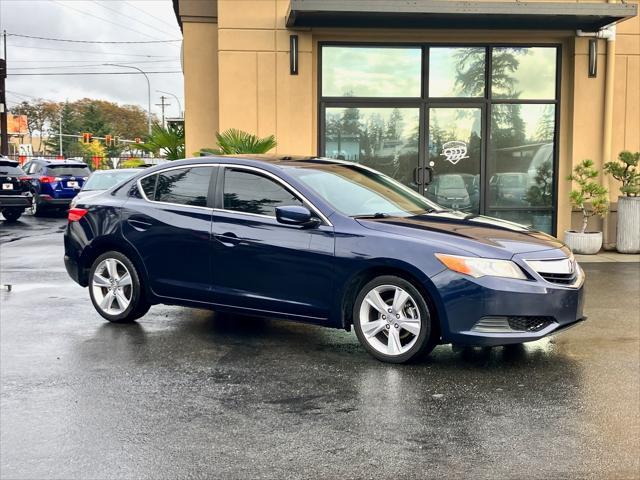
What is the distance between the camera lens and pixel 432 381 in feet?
18.1

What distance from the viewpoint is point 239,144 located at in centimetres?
1215

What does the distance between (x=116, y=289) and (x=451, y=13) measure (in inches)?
291

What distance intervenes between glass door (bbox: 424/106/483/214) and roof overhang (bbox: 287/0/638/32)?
1.60 meters

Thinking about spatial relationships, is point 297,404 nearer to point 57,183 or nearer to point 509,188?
point 509,188

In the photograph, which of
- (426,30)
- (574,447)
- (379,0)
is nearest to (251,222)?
(574,447)

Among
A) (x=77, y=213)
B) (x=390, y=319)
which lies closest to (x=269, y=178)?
(x=390, y=319)

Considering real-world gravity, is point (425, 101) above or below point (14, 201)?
above

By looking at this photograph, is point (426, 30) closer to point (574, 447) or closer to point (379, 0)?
point (379, 0)

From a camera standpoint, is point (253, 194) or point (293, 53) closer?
point (253, 194)

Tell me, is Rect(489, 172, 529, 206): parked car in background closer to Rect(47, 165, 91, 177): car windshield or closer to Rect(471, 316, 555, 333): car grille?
Rect(471, 316, 555, 333): car grille

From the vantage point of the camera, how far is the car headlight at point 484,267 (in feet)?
18.4

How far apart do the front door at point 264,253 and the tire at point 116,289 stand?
40.6 inches

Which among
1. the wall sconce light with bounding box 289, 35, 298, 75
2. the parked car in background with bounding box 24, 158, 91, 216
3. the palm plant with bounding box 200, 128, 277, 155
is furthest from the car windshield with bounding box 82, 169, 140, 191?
the parked car in background with bounding box 24, 158, 91, 216

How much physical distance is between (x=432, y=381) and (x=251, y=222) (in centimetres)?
210
